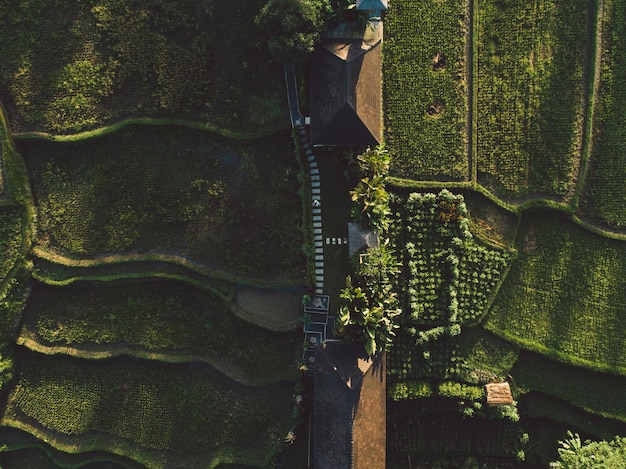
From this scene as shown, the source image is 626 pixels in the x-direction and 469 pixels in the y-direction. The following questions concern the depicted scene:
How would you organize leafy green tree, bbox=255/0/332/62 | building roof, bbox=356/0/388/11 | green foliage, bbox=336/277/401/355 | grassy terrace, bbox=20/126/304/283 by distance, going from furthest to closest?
grassy terrace, bbox=20/126/304/283 → green foliage, bbox=336/277/401/355 → building roof, bbox=356/0/388/11 → leafy green tree, bbox=255/0/332/62

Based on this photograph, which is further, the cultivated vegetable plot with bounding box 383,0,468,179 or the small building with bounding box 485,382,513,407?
the cultivated vegetable plot with bounding box 383,0,468,179

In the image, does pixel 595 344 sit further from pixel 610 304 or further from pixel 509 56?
pixel 509 56

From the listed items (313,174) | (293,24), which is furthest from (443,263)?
(293,24)

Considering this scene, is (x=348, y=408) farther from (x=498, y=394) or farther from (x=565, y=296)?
(x=565, y=296)

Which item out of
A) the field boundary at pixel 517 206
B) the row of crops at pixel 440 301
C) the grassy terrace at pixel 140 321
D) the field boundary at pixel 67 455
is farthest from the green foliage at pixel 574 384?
the field boundary at pixel 67 455

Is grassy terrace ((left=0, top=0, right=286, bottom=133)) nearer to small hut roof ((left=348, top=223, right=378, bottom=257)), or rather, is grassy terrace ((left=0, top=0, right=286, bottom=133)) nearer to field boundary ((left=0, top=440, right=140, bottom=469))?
small hut roof ((left=348, top=223, right=378, bottom=257))

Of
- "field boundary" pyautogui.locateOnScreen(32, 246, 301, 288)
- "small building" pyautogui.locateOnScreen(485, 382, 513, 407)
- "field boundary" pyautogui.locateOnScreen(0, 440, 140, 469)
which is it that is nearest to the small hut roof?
"field boundary" pyautogui.locateOnScreen(32, 246, 301, 288)

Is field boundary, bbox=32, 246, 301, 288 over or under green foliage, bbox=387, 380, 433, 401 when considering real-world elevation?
over
